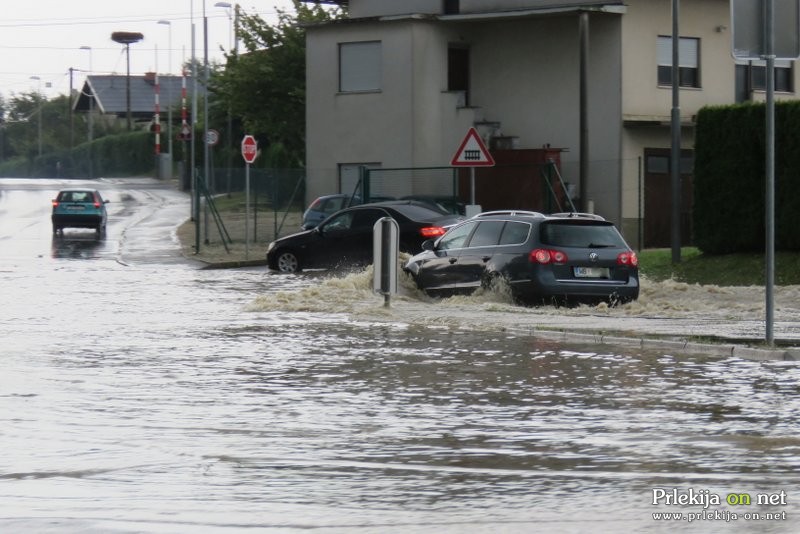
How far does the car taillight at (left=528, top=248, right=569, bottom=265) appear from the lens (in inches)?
793

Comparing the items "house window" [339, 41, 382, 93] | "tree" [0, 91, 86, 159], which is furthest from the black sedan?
"tree" [0, 91, 86, 159]

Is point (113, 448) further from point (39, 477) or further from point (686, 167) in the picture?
point (686, 167)

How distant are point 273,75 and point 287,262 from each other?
25.3m

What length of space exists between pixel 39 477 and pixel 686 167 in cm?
3572

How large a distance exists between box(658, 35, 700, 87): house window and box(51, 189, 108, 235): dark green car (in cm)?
1898

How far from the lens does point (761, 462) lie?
8.84m

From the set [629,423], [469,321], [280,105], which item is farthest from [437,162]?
[629,423]

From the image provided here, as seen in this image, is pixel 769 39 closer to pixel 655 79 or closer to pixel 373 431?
pixel 373 431

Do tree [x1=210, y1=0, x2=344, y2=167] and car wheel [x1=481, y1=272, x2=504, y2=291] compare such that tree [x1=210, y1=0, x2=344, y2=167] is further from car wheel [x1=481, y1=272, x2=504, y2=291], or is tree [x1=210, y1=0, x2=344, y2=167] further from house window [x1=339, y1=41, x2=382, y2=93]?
car wheel [x1=481, y1=272, x2=504, y2=291]

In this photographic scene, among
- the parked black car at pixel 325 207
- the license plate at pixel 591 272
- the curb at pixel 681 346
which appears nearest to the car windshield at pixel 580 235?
the license plate at pixel 591 272

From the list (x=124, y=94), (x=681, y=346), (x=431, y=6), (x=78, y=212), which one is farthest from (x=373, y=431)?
(x=124, y=94)

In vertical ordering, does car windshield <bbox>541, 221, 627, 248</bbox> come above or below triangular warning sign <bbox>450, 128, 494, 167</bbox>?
below

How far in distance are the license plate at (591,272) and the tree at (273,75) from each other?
122 ft

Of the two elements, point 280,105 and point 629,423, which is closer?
point 629,423
